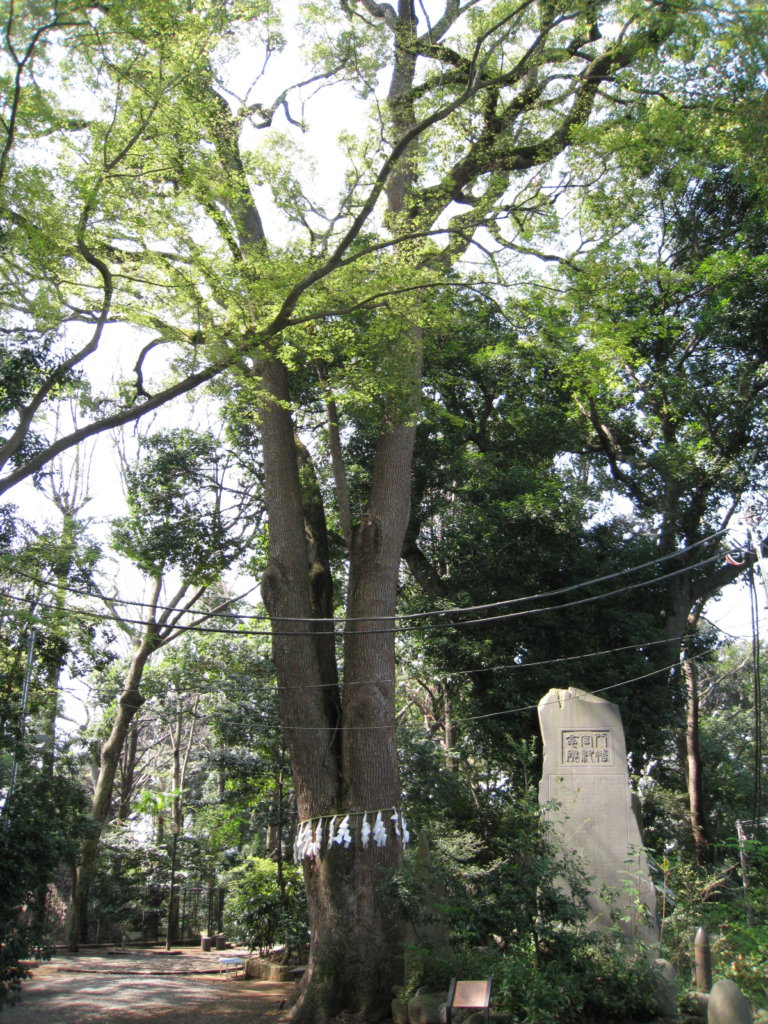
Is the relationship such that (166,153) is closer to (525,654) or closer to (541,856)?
(541,856)

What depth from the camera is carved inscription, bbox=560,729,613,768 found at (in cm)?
877

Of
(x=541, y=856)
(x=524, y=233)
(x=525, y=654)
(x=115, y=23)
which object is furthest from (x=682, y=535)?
(x=115, y=23)

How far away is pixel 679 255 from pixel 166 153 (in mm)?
9321

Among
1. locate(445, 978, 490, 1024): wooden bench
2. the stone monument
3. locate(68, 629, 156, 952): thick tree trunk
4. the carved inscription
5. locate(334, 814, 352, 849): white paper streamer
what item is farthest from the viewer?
locate(68, 629, 156, 952): thick tree trunk

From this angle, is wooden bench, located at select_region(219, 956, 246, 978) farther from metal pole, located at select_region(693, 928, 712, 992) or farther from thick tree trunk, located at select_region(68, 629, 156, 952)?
metal pole, located at select_region(693, 928, 712, 992)

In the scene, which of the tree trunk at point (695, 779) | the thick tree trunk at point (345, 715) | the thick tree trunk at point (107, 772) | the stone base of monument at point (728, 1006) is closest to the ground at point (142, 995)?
the thick tree trunk at point (345, 715)

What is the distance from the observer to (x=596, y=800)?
855cm

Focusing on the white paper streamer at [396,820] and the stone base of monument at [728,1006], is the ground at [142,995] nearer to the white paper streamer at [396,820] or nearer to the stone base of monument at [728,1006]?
the white paper streamer at [396,820]

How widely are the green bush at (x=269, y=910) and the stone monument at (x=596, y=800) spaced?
5.09m

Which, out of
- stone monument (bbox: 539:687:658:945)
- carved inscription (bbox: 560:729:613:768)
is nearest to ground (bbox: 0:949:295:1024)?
stone monument (bbox: 539:687:658:945)

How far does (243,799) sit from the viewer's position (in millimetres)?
15516

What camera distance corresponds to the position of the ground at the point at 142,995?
8.48 meters

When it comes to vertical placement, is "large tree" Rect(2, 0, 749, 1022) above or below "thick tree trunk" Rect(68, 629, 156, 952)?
above

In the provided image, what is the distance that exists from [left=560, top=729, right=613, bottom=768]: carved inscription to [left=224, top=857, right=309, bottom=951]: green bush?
5229 millimetres
